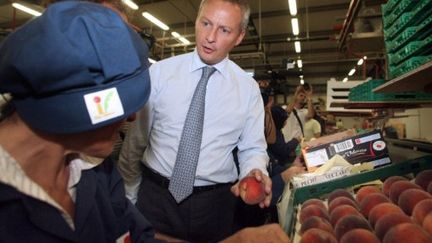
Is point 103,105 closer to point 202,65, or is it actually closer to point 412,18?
point 202,65

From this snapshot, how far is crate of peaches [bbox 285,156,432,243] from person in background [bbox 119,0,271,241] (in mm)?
399

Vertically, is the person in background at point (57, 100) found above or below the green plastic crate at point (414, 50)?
below

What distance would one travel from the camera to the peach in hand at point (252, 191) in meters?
1.35

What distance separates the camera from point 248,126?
6.46 ft

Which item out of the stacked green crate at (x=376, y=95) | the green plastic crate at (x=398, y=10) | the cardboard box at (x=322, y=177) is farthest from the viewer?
the stacked green crate at (x=376, y=95)

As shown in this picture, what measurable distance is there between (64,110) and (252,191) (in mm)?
832

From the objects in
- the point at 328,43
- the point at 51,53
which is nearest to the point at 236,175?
the point at 51,53

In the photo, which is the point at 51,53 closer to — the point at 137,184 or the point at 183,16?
the point at 137,184

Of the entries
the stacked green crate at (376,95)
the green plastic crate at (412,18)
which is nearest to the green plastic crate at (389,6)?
the green plastic crate at (412,18)

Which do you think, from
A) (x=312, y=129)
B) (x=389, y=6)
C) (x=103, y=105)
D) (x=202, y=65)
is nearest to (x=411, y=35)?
(x=389, y=6)

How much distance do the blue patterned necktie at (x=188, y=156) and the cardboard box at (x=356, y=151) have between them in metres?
0.72

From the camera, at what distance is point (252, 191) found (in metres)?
1.37

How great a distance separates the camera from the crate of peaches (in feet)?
3.48

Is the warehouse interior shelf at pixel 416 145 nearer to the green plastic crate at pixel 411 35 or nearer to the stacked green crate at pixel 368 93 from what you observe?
the stacked green crate at pixel 368 93
